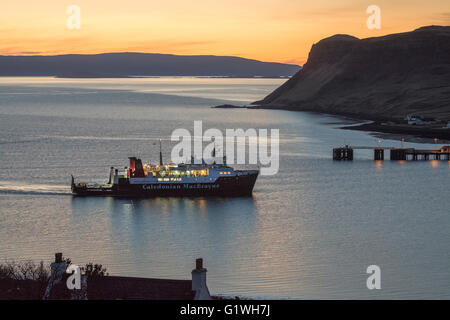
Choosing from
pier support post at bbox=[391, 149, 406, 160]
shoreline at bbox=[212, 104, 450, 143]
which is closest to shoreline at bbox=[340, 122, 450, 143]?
shoreline at bbox=[212, 104, 450, 143]

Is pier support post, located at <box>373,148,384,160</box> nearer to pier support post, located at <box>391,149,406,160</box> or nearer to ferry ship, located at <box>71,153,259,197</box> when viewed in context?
pier support post, located at <box>391,149,406,160</box>

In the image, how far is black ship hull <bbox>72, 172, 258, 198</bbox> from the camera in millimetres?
68438

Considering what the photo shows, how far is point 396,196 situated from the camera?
2761 inches

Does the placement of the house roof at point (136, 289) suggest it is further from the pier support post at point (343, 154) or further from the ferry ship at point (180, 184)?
the pier support post at point (343, 154)

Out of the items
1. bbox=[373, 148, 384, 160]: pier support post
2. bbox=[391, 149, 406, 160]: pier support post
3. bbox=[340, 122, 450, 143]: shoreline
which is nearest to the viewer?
bbox=[373, 148, 384, 160]: pier support post

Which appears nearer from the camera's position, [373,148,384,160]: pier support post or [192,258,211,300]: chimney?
[192,258,211,300]: chimney

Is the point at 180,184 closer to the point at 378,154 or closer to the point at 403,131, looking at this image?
the point at 378,154

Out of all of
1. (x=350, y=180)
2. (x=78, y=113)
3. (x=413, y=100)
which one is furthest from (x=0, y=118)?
(x=350, y=180)

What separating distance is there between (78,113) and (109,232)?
149 meters

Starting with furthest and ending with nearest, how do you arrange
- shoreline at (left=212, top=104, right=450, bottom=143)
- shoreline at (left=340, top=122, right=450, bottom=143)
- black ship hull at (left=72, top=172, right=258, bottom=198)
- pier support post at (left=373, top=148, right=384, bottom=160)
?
1. shoreline at (left=212, top=104, right=450, bottom=143)
2. shoreline at (left=340, top=122, right=450, bottom=143)
3. pier support post at (left=373, top=148, right=384, bottom=160)
4. black ship hull at (left=72, top=172, right=258, bottom=198)

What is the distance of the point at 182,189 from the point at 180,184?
1.75 ft

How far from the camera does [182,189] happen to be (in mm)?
68812
